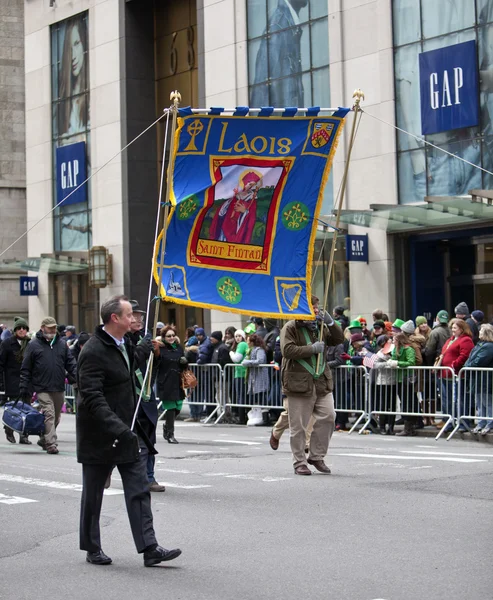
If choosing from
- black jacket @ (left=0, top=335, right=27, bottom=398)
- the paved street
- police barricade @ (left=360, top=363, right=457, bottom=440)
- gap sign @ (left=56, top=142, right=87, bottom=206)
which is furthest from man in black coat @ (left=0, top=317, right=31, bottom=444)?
gap sign @ (left=56, top=142, right=87, bottom=206)

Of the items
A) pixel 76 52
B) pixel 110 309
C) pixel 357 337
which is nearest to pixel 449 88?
pixel 357 337

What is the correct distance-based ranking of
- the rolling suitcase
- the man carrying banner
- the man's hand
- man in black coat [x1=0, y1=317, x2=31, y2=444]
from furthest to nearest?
man in black coat [x1=0, y1=317, x2=31, y2=444], the rolling suitcase, the man carrying banner, the man's hand

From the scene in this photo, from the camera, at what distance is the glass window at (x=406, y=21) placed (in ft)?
80.6

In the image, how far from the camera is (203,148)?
1123 centimetres

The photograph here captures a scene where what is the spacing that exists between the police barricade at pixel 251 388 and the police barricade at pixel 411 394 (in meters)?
2.08

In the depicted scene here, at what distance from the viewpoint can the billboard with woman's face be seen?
114 ft

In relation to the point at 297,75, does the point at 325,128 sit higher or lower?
lower

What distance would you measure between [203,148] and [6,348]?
8531 mm

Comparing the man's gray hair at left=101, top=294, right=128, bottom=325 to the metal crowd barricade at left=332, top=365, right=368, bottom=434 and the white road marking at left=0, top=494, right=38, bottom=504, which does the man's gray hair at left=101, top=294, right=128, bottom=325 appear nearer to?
the white road marking at left=0, top=494, right=38, bottom=504

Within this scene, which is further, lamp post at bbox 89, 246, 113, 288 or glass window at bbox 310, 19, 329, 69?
lamp post at bbox 89, 246, 113, 288

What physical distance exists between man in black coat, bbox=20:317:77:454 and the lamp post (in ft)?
59.5

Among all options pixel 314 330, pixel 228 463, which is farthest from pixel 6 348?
pixel 314 330

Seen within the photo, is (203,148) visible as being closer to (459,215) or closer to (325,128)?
(325,128)

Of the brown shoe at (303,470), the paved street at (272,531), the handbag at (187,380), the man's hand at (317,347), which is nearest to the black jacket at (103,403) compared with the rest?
the paved street at (272,531)
